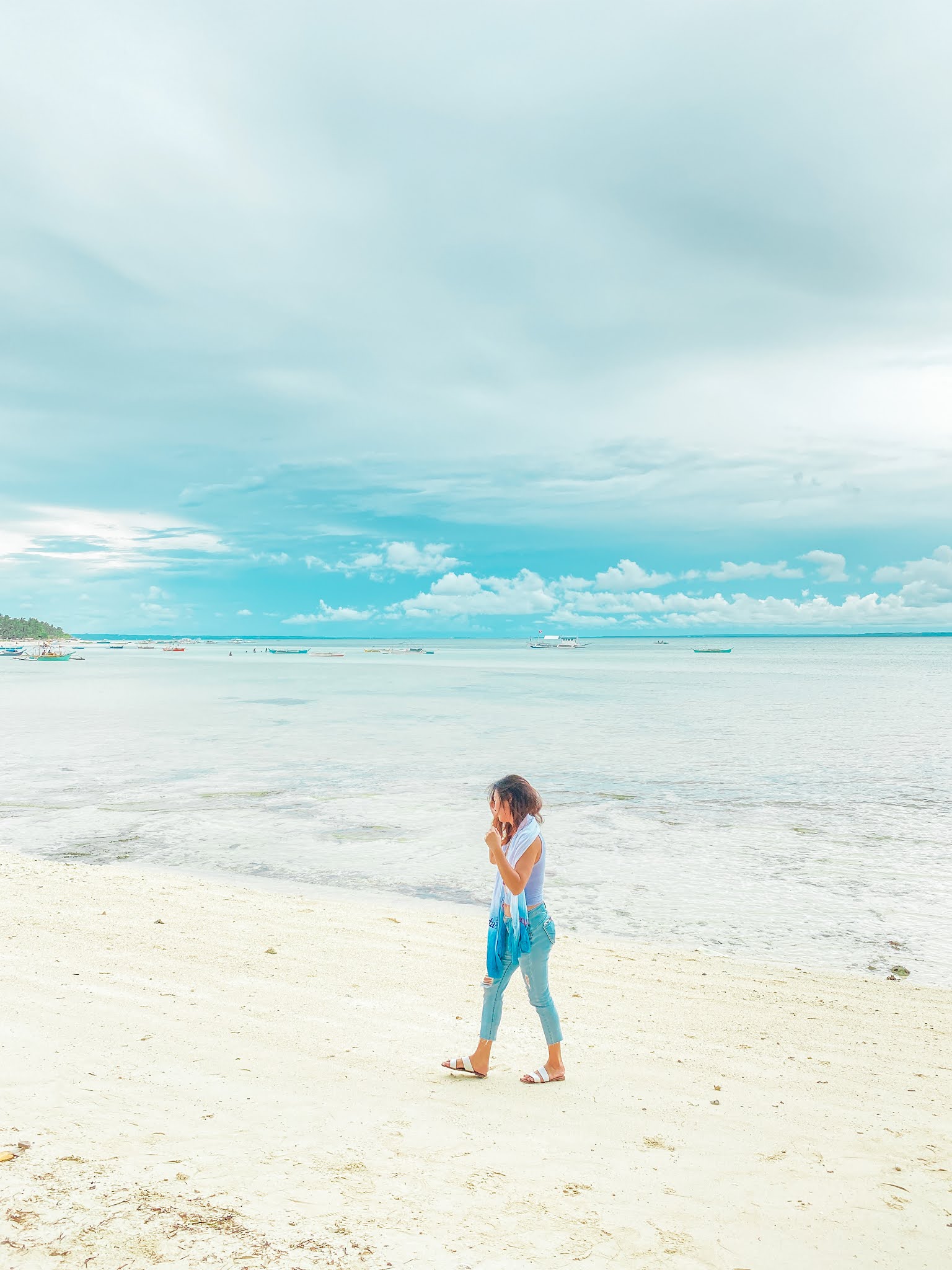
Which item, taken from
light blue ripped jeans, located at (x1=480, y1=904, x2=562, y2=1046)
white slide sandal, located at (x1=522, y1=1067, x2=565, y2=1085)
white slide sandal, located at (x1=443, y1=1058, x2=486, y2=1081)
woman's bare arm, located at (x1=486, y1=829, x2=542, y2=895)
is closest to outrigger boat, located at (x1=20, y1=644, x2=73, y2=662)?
white slide sandal, located at (x1=443, y1=1058, x2=486, y2=1081)

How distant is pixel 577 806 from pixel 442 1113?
14388mm

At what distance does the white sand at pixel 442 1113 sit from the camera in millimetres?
4004

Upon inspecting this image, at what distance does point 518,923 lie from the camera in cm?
556

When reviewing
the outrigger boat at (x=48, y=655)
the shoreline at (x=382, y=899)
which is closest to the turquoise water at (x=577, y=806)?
the shoreline at (x=382, y=899)

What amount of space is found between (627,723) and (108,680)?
5742 centimetres

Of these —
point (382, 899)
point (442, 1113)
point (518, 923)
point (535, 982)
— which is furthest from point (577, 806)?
point (442, 1113)

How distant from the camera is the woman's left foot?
19.3ft

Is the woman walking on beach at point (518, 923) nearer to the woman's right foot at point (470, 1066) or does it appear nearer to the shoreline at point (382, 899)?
the woman's right foot at point (470, 1066)

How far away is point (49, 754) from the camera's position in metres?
27.3

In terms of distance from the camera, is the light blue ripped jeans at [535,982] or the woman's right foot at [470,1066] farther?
the woman's right foot at [470,1066]

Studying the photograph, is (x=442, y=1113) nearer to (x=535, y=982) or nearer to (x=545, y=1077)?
(x=545, y=1077)

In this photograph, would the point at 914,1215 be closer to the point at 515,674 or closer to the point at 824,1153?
the point at 824,1153

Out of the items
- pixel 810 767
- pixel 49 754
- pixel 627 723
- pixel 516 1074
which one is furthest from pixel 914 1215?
pixel 627 723

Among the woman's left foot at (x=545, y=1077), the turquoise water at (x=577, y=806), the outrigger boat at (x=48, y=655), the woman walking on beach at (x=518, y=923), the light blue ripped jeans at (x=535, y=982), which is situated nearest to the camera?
the woman walking on beach at (x=518, y=923)
